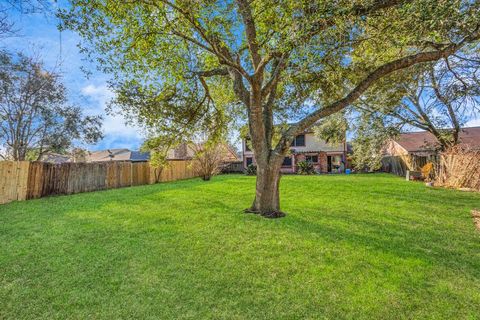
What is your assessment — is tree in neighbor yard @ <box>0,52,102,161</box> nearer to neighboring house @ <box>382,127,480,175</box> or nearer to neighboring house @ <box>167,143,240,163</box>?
neighboring house @ <box>167,143,240,163</box>

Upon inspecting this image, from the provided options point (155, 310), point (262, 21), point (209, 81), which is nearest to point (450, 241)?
point (155, 310)

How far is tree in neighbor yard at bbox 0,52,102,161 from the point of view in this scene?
1270 centimetres

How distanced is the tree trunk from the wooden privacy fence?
397 cm

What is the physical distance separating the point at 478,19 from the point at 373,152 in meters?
14.5

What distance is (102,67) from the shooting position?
6312 mm

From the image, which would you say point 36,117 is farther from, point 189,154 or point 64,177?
point 189,154

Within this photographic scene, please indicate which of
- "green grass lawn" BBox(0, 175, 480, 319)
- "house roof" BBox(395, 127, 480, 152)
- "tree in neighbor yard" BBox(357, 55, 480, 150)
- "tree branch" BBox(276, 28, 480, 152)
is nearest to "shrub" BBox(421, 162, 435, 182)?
"tree in neighbor yard" BBox(357, 55, 480, 150)

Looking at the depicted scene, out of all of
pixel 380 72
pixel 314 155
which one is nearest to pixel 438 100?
pixel 380 72

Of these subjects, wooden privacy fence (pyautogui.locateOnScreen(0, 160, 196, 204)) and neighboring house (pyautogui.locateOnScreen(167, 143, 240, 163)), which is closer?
wooden privacy fence (pyautogui.locateOnScreen(0, 160, 196, 204))

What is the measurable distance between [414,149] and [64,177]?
1189 inches

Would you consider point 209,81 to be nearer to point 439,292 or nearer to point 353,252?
point 353,252

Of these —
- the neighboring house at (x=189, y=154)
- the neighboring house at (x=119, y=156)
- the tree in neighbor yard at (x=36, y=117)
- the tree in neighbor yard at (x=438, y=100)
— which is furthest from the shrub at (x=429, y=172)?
the neighboring house at (x=119, y=156)

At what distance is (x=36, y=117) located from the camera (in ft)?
44.7

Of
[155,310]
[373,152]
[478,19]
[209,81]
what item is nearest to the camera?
[155,310]
